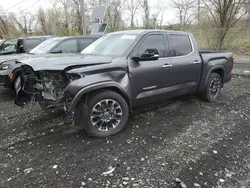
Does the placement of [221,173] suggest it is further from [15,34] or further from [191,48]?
[15,34]

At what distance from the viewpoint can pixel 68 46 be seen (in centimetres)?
764

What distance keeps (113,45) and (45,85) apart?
150cm

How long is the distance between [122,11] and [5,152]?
3028 centimetres

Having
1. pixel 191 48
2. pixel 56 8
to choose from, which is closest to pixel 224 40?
pixel 191 48

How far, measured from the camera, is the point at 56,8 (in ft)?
107

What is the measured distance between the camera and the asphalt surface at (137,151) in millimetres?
2684

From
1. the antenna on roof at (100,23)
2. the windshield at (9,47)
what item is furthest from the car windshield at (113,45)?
the antenna on roof at (100,23)

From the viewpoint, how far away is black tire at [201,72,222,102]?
5414mm

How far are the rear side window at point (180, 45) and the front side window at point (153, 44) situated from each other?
0.98ft

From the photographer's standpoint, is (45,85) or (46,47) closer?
(45,85)

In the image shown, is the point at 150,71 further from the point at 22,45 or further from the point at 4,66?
the point at 22,45

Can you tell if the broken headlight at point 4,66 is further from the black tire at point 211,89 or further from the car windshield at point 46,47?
the black tire at point 211,89

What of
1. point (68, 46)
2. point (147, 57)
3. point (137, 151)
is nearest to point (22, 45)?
point (68, 46)

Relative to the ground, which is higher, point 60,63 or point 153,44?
point 153,44
